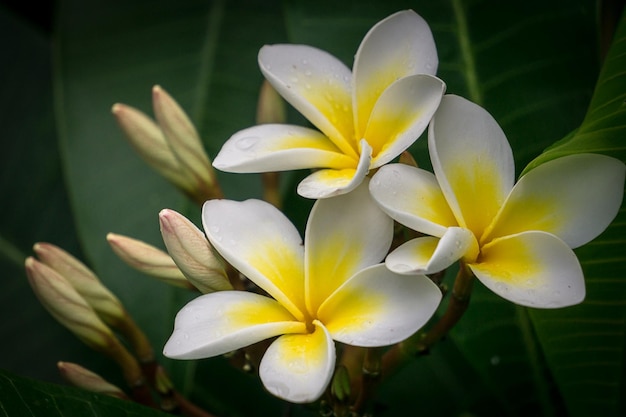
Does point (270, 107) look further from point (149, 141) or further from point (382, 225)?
point (382, 225)

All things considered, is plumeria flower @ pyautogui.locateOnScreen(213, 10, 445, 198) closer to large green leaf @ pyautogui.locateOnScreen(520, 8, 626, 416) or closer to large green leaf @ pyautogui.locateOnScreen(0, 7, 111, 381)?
large green leaf @ pyautogui.locateOnScreen(520, 8, 626, 416)

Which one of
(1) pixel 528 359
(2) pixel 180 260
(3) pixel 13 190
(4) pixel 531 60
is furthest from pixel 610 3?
(3) pixel 13 190

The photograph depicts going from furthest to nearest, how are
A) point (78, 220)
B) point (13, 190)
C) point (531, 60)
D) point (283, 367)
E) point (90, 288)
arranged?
point (13, 190) → point (78, 220) → point (531, 60) → point (90, 288) → point (283, 367)

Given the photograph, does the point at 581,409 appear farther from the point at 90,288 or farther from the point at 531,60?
the point at 90,288

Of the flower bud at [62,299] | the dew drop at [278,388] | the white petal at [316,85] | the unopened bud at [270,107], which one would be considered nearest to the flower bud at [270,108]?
the unopened bud at [270,107]

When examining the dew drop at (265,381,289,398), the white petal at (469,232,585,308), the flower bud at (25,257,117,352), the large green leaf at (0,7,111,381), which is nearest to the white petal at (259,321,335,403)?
the dew drop at (265,381,289,398)

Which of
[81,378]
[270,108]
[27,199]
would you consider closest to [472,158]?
[270,108]
